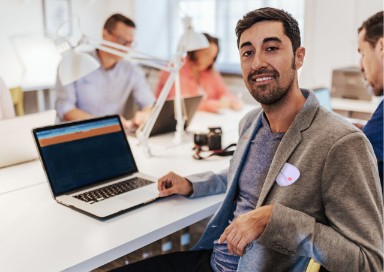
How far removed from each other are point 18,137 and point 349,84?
2.37 meters

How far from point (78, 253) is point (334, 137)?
0.70 meters

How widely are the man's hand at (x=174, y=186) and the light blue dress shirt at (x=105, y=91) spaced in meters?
1.37

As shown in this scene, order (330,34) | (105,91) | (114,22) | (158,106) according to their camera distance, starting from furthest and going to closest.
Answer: (330,34) → (105,91) → (114,22) → (158,106)

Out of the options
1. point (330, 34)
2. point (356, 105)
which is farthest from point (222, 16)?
point (356, 105)

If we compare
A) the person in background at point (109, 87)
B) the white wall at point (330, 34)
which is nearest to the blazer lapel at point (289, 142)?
the person in background at point (109, 87)

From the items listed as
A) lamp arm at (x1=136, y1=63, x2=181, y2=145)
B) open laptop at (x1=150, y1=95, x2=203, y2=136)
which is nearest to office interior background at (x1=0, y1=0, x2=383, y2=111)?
open laptop at (x1=150, y1=95, x2=203, y2=136)

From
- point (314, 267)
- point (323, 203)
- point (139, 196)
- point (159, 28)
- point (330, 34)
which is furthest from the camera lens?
point (159, 28)

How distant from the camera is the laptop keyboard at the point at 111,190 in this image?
1.46 m

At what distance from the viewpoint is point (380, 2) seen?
135 inches

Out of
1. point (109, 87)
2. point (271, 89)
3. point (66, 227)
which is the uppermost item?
point (271, 89)

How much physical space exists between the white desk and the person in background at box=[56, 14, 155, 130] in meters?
1.01

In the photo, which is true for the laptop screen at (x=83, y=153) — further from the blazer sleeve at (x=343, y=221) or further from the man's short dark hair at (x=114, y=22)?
the man's short dark hair at (x=114, y=22)

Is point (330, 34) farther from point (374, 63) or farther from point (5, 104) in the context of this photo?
point (5, 104)

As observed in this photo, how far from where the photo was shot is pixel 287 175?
1.11 meters
